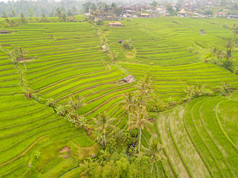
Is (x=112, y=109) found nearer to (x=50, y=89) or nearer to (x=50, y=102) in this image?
(x=50, y=102)

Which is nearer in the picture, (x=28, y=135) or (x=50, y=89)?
(x=28, y=135)

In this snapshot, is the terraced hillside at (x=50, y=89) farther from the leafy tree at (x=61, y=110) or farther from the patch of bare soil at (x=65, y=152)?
the leafy tree at (x=61, y=110)

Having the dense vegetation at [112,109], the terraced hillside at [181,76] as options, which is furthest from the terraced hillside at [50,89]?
the terraced hillside at [181,76]

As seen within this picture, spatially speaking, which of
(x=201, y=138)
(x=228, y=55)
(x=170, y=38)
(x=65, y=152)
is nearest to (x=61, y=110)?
(x=65, y=152)

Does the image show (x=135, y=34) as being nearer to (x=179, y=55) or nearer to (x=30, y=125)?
(x=179, y=55)

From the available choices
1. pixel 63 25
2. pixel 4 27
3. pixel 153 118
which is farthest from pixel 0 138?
pixel 63 25

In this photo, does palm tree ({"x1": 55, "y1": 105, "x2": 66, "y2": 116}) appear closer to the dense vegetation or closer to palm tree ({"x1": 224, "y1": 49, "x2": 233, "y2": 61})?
the dense vegetation
